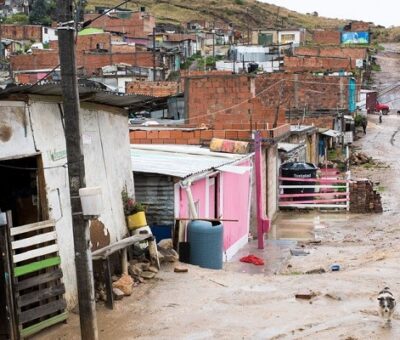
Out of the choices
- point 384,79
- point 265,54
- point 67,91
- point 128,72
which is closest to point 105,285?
point 67,91

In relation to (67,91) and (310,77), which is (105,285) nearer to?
(67,91)

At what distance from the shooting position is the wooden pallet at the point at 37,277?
8.34m

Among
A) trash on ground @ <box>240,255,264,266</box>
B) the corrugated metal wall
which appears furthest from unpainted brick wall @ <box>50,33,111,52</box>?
the corrugated metal wall

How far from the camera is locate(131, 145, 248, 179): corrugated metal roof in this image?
12.9 m

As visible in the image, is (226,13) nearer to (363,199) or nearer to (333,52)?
(333,52)

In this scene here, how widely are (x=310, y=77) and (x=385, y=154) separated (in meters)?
6.42

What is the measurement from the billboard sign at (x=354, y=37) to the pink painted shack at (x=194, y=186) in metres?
73.9

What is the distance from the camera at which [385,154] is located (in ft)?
133

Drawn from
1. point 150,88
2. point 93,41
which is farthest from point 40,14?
point 150,88

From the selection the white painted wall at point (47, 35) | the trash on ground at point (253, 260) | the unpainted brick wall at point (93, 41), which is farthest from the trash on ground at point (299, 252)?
the white painted wall at point (47, 35)

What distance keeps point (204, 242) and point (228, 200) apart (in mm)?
4117

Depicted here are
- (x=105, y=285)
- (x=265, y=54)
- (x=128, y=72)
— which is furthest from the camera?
(x=265, y=54)

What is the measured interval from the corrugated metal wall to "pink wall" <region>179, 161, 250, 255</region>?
0.37 metres

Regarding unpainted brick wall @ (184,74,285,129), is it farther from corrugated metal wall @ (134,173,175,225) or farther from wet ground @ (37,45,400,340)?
corrugated metal wall @ (134,173,175,225)
